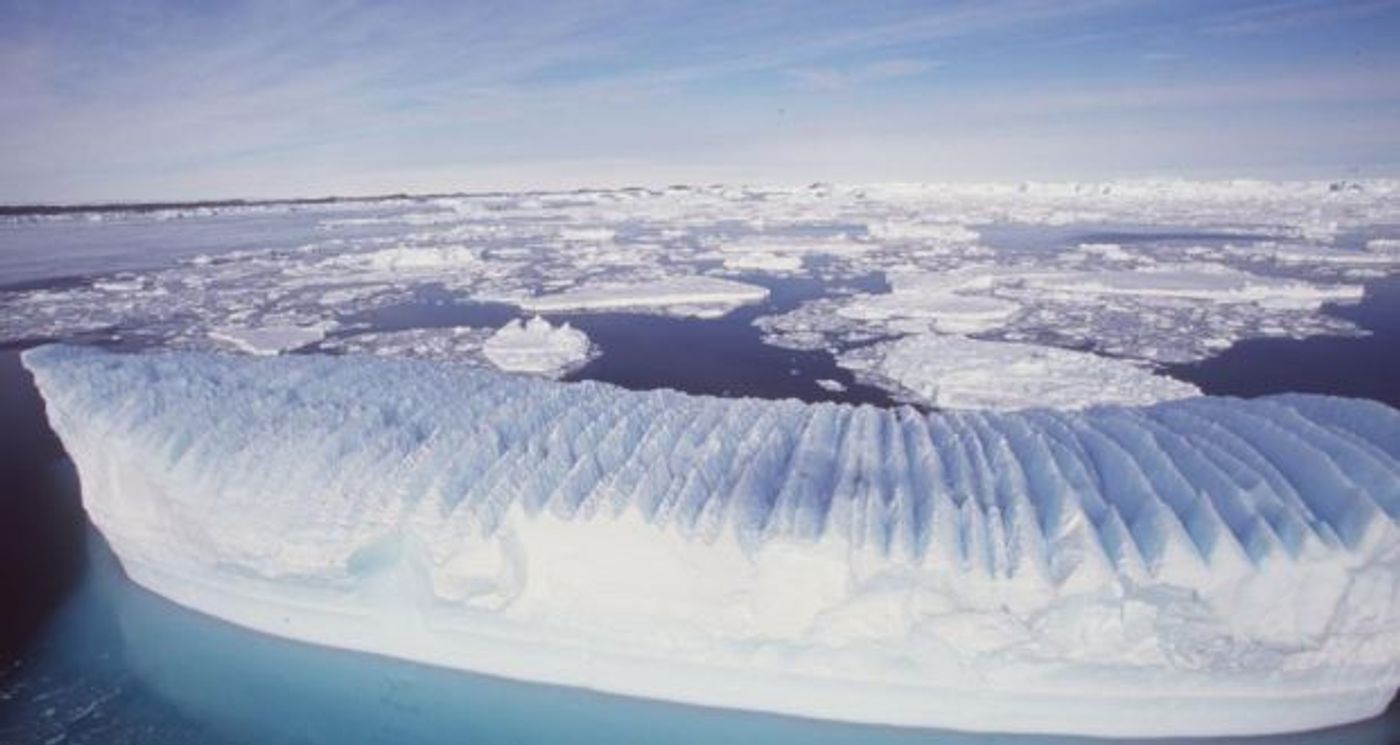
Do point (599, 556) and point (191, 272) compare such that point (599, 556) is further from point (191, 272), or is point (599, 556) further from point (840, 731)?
point (191, 272)

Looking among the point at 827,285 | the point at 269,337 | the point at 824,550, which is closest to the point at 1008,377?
the point at 824,550

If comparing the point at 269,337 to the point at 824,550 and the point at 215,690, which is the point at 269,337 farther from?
the point at 824,550

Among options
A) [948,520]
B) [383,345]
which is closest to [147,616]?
[948,520]

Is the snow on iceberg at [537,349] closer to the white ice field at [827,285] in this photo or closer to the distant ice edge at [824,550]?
the white ice field at [827,285]

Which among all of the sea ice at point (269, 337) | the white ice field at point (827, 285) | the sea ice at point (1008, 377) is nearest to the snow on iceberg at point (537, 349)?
the white ice field at point (827, 285)

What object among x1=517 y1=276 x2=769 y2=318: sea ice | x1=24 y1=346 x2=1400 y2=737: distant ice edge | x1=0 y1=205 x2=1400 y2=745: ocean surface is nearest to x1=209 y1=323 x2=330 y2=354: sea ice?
x1=517 y1=276 x2=769 y2=318: sea ice
